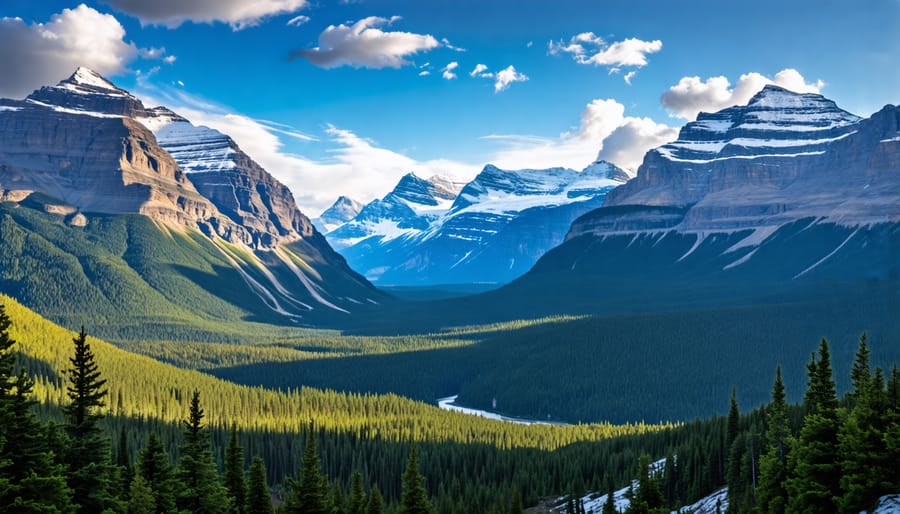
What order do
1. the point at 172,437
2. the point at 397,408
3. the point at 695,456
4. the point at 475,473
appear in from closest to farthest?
the point at 695,456
the point at 475,473
the point at 172,437
the point at 397,408

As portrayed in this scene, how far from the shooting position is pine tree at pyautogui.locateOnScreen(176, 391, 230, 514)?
52719 mm

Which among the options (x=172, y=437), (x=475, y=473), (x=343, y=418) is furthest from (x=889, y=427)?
(x=343, y=418)

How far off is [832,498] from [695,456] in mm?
42159

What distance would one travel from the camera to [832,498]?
5091 centimetres

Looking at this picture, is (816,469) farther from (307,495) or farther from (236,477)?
(236,477)

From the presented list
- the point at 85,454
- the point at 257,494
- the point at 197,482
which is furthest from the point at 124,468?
the point at 85,454

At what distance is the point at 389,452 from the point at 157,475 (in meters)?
76.0

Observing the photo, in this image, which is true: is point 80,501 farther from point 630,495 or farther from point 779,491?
point 779,491

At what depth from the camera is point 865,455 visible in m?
→ 48.4

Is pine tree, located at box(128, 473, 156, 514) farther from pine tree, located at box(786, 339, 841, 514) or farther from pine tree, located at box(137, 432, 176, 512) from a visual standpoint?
pine tree, located at box(786, 339, 841, 514)

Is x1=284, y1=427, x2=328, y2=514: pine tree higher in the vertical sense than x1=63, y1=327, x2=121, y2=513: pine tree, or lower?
lower

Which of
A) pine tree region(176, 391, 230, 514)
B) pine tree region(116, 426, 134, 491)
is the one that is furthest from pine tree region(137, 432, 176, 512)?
pine tree region(116, 426, 134, 491)

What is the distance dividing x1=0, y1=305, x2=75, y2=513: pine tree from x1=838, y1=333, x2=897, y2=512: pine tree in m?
41.7

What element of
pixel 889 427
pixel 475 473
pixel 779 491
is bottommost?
pixel 475 473
